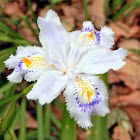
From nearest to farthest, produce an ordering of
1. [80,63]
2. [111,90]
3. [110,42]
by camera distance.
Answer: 1. [80,63]
2. [110,42]
3. [111,90]

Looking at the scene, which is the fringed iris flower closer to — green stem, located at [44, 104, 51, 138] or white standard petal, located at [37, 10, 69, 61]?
white standard petal, located at [37, 10, 69, 61]

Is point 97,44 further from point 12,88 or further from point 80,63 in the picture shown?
point 12,88

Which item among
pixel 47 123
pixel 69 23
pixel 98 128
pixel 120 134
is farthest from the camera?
pixel 69 23

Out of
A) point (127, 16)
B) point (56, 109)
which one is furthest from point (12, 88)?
point (127, 16)

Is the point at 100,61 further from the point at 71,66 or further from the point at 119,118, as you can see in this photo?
the point at 119,118

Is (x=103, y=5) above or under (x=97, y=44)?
above

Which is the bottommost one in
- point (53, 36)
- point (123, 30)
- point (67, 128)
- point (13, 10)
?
point (67, 128)

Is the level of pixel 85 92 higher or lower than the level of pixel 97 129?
higher

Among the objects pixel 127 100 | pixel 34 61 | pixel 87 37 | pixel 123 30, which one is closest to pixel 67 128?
pixel 34 61
